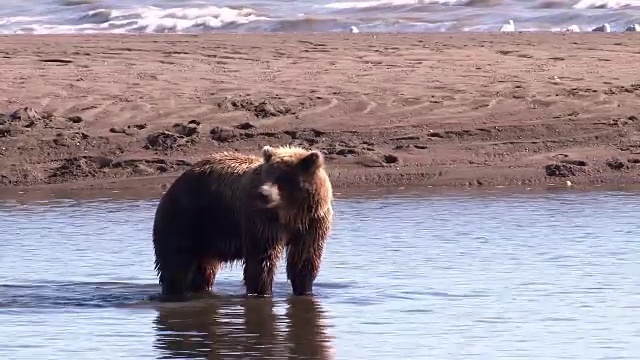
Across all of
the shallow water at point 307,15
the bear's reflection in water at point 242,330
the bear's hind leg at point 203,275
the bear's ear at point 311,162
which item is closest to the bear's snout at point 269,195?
the bear's ear at point 311,162

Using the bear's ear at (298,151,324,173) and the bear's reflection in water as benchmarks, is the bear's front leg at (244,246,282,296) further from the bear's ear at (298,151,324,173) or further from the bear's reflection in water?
the bear's ear at (298,151,324,173)

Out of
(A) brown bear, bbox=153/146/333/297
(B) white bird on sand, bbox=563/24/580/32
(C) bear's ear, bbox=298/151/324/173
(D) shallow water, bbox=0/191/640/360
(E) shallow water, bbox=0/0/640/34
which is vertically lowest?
(D) shallow water, bbox=0/191/640/360

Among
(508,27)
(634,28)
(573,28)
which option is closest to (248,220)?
(634,28)

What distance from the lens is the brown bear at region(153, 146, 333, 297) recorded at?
862 cm

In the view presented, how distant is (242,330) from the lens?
27.1 ft

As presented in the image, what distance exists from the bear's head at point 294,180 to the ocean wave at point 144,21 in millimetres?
15208

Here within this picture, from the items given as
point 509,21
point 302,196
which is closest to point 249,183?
point 302,196

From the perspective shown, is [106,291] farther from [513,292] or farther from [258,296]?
[513,292]

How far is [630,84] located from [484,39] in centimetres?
343

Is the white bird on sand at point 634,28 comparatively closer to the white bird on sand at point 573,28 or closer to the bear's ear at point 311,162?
the white bird on sand at point 573,28

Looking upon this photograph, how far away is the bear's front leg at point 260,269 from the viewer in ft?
29.0

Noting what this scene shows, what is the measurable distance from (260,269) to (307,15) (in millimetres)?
15207

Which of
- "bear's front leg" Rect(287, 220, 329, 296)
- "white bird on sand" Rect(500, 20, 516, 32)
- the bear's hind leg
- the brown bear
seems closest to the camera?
the brown bear

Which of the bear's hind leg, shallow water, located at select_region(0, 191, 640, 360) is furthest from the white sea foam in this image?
the bear's hind leg
